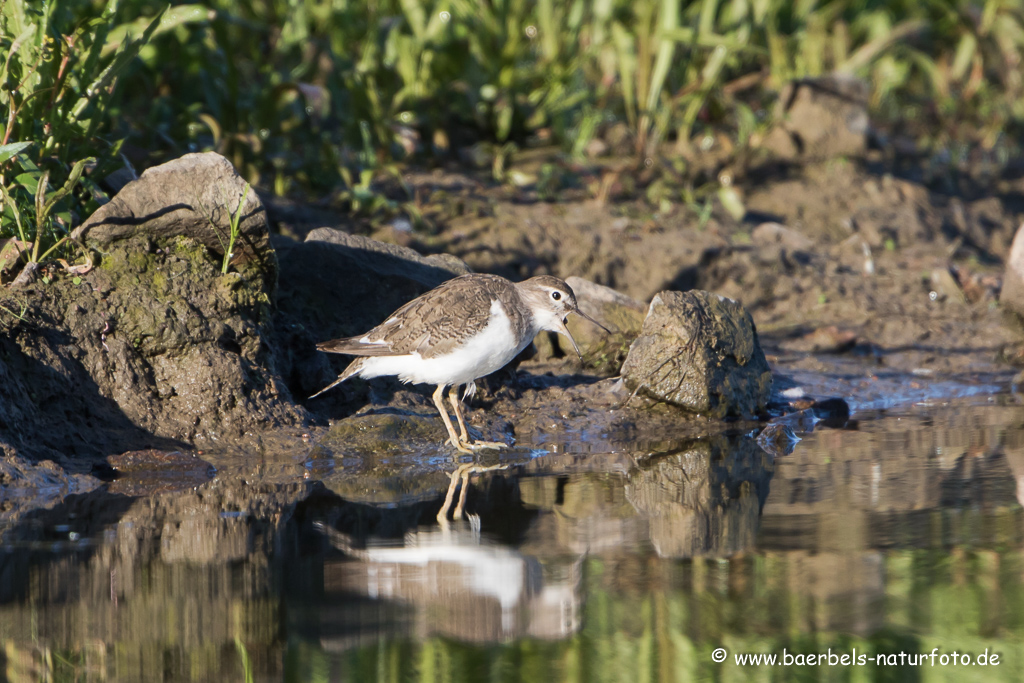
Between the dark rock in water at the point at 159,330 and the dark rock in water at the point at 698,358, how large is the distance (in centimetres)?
227

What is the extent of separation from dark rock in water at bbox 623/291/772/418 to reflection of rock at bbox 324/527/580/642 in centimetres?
281

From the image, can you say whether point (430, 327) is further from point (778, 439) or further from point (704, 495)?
point (778, 439)


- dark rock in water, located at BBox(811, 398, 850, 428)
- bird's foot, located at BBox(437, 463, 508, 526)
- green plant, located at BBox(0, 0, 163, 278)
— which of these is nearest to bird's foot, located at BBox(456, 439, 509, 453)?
bird's foot, located at BBox(437, 463, 508, 526)

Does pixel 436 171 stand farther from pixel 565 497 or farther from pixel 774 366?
pixel 565 497

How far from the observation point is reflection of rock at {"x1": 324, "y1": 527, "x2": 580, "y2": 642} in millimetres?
3760

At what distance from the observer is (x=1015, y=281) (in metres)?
8.65

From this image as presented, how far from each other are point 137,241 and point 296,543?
2.83 m

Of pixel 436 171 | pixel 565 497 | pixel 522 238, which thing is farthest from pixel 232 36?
pixel 565 497

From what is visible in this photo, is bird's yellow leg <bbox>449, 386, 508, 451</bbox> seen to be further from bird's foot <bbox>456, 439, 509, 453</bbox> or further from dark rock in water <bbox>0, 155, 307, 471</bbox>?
dark rock in water <bbox>0, 155, 307, 471</bbox>

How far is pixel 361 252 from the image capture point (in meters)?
7.68

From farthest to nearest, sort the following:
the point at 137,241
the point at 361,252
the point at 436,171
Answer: the point at 436,171 < the point at 361,252 < the point at 137,241

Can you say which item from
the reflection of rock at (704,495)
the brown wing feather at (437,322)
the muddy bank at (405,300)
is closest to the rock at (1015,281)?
the muddy bank at (405,300)

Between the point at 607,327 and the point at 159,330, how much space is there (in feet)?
10.1

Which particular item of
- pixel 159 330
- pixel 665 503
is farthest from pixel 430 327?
pixel 665 503
